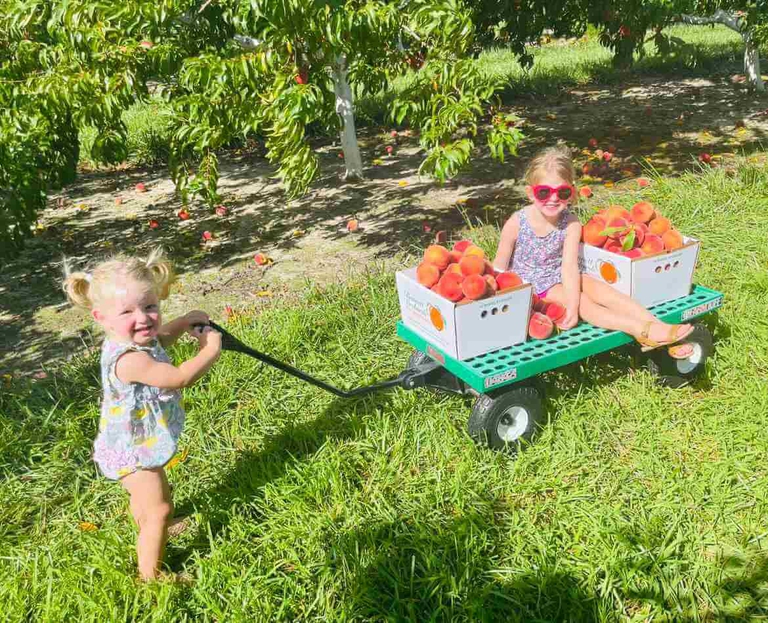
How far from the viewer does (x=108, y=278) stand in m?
2.21

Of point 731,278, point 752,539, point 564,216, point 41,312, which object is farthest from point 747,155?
point 41,312

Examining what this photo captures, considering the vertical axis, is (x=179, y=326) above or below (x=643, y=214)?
above

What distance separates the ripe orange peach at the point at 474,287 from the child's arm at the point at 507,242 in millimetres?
644

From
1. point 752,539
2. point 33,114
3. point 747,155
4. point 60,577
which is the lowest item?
point 747,155

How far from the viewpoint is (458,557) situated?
2525 mm

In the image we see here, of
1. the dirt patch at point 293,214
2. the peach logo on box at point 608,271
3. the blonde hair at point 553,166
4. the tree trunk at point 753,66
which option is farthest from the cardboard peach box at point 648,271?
the tree trunk at point 753,66

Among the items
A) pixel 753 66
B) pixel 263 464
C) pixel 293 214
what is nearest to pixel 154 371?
pixel 263 464

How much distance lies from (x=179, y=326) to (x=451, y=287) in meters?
1.20

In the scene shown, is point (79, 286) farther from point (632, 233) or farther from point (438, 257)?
point (632, 233)

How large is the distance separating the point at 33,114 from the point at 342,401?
8.75ft

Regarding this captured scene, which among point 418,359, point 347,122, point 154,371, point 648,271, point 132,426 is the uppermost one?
point 154,371

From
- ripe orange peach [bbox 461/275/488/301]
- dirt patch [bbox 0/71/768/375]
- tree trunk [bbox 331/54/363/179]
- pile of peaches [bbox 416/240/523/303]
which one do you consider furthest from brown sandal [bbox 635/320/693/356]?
tree trunk [bbox 331/54/363/179]

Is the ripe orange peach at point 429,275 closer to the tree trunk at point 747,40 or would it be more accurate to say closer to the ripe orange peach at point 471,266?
the ripe orange peach at point 471,266

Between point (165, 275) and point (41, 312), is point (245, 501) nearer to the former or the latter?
point (165, 275)
